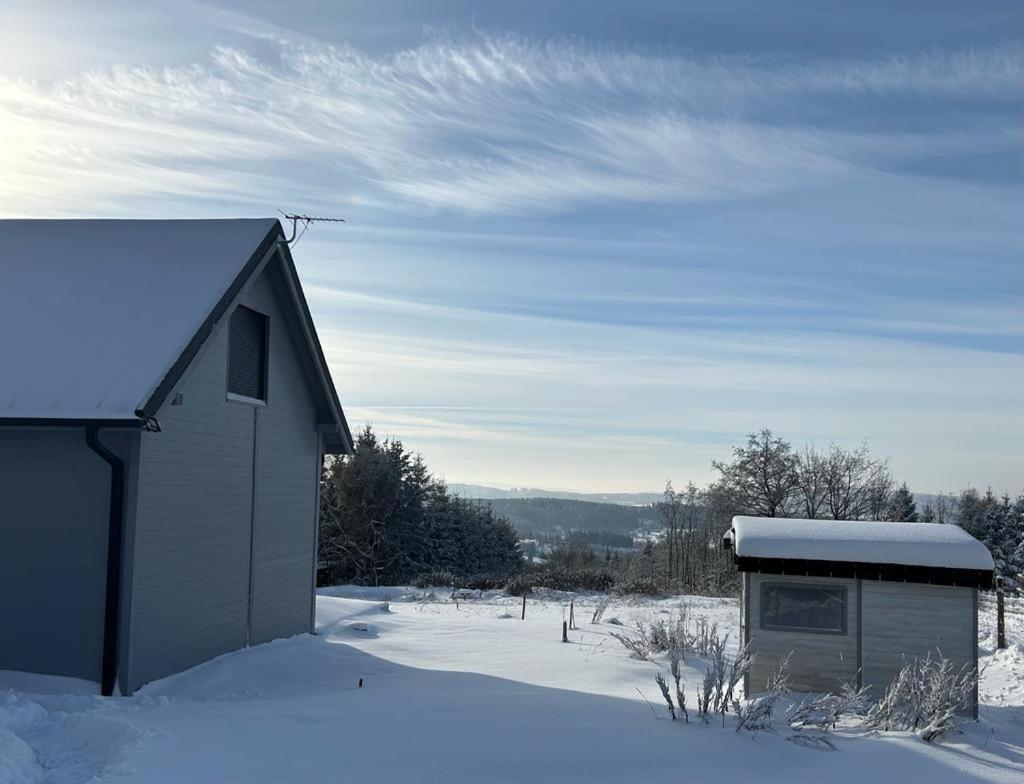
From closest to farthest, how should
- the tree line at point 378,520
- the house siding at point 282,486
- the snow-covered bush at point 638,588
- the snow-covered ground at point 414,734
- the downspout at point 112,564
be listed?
1. the snow-covered ground at point 414,734
2. the downspout at point 112,564
3. the house siding at point 282,486
4. the snow-covered bush at point 638,588
5. the tree line at point 378,520

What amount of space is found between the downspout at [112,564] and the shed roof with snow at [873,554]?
787cm

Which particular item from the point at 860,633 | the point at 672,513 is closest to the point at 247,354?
the point at 860,633

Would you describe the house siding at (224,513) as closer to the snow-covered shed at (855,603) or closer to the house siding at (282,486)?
the house siding at (282,486)

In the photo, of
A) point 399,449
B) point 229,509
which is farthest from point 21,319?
point 399,449

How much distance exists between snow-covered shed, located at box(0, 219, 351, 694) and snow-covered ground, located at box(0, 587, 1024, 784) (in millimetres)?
729

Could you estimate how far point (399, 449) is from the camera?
4316 centimetres

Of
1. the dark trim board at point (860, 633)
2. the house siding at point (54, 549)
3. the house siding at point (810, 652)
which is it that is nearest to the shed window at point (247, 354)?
the house siding at point (54, 549)

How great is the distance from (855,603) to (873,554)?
0.72 meters

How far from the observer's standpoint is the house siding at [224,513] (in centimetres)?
1052

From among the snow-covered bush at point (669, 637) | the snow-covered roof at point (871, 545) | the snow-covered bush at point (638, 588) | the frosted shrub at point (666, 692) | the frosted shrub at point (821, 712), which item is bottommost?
the snow-covered bush at point (638, 588)

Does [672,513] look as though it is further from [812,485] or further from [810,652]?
[810,652]

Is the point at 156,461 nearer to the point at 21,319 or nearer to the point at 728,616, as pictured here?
the point at 21,319

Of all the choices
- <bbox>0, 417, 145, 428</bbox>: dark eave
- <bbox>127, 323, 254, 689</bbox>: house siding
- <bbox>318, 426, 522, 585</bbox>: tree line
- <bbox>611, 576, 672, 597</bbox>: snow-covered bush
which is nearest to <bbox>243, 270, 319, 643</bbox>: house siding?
<bbox>127, 323, 254, 689</bbox>: house siding

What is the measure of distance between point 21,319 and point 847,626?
38.4 feet
